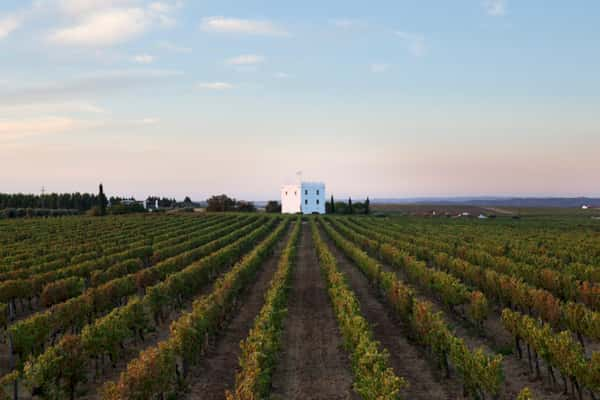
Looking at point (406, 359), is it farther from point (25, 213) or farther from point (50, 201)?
point (50, 201)

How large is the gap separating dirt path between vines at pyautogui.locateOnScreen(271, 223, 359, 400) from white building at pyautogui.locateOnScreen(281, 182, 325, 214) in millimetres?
81941

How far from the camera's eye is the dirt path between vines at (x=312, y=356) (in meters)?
10.7

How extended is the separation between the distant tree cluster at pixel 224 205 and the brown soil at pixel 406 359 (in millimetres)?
93199

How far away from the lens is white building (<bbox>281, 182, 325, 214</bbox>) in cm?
10275

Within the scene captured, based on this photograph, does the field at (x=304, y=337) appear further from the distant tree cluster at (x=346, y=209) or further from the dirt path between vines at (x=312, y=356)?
the distant tree cluster at (x=346, y=209)

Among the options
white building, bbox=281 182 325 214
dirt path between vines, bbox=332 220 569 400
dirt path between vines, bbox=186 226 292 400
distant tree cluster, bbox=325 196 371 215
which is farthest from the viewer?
distant tree cluster, bbox=325 196 371 215

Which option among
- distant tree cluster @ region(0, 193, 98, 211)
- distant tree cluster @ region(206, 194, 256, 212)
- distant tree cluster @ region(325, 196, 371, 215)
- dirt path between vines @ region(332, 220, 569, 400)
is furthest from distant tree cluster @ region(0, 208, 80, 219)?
dirt path between vines @ region(332, 220, 569, 400)

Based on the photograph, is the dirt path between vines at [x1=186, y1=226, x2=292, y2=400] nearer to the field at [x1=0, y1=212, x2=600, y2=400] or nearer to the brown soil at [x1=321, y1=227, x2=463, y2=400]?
the field at [x1=0, y1=212, x2=600, y2=400]

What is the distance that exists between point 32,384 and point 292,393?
5347mm

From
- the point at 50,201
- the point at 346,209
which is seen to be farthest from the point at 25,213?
the point at 346,209

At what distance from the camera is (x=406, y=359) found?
497 inches

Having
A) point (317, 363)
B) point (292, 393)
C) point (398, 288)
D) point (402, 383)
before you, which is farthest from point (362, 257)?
point (402, 383)

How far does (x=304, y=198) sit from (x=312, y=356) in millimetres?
90085

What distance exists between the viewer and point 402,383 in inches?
340
